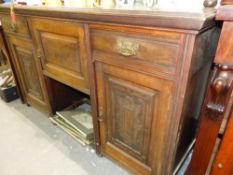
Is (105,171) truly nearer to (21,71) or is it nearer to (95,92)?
(95,92)

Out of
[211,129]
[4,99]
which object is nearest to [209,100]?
[211,129]

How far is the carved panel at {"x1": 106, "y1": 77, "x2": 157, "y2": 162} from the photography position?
0.81 meters

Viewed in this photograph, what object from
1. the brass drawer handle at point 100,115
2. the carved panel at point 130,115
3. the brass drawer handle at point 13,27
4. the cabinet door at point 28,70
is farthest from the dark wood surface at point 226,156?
the brass drawer handle at point 13,27

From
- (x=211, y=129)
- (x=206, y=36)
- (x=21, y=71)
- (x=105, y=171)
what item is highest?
(x=206, y=36)

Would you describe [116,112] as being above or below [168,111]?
below

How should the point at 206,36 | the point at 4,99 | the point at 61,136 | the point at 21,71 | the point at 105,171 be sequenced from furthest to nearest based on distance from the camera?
the point at 4,99
the point at 21,71
the point at 61,136
the point at 105,171
the point at 206,36

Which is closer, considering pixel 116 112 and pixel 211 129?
pixel 211 129

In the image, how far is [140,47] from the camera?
694 mm

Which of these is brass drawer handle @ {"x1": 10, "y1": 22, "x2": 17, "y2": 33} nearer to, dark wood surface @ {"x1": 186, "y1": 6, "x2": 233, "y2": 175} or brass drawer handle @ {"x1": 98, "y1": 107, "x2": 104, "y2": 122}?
brass drawer handle @ {"x1": 98, "y1": 107, "x2": 104, "y2": 122}

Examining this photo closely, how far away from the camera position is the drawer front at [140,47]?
2.05ft

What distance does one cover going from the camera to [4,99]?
192 centimetres

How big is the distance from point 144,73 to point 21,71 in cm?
125

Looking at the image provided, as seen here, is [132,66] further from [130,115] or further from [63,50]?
[63,50]

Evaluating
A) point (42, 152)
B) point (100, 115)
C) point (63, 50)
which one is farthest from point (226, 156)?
point (42, 152)
